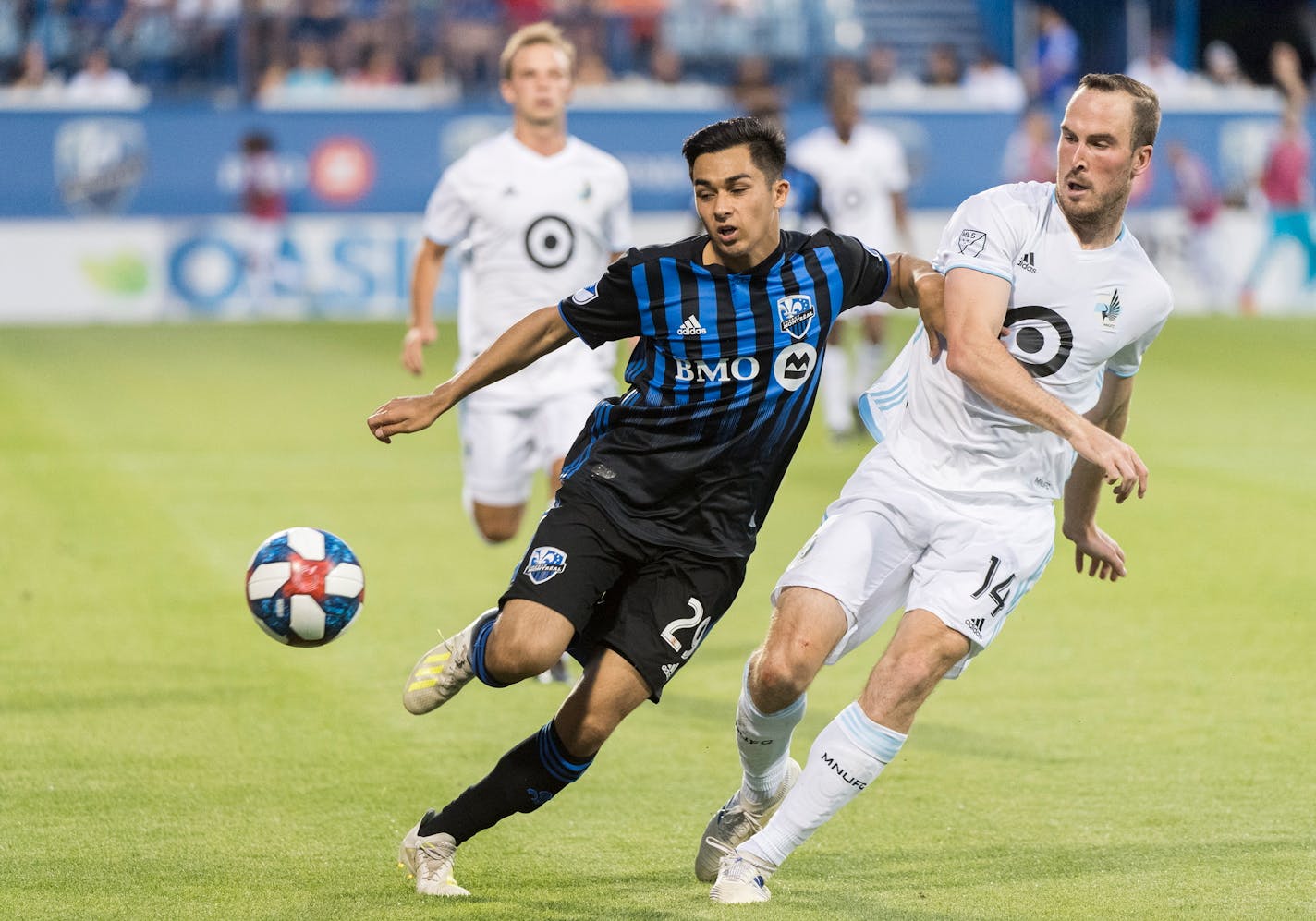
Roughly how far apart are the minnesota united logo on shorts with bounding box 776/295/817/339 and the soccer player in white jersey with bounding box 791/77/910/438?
9344 millimetres

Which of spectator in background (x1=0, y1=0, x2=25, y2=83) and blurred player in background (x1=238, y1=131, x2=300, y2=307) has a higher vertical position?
spectator in background (x1=0, y1=0, x2=25, y2=83)

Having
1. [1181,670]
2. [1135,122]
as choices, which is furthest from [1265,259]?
[1135,122]

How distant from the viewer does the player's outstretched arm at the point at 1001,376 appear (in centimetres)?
460

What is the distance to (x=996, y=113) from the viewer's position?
1045 inches

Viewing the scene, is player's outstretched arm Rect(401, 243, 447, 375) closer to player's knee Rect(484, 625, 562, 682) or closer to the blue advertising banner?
player's knee Rect(484, 625, 562, 682)

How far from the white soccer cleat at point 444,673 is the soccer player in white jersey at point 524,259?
2.72 metres

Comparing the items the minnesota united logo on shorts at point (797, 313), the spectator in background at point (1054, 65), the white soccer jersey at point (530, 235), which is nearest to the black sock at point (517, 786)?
the minnesota united logo on shorts at point (797, 313)

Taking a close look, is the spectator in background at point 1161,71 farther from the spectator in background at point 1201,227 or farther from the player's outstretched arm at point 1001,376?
the player's outstretched arm at point 1001,376

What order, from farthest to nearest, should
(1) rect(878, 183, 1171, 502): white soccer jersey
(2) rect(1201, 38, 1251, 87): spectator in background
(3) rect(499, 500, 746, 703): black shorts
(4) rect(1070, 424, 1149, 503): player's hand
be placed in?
1. (2) rect(1201, 38, 1251, 87): spectator in background
2. (1) rect(878, 183, 1171, 502): white soccer jersey
3. (3) rect(499, 500, 746, 703): black shorts
4. (4) rect(1070, 424, 1149, 503): player's hand

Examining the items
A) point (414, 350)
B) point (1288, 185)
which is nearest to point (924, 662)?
point (414, 350)

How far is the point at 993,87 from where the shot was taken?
2800 centimetres

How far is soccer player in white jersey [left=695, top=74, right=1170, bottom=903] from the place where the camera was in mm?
4945

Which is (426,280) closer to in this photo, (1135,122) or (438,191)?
(438,191)

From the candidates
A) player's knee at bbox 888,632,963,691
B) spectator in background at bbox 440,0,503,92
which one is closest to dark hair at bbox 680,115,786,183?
player's knee at bbox 888,632,963,691
